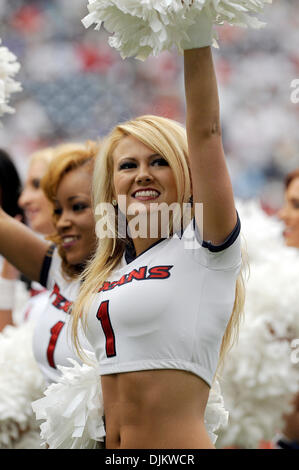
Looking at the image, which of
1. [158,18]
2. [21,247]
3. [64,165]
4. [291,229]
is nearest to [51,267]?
[21,247]

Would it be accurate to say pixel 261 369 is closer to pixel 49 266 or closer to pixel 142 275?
pixel 49 266

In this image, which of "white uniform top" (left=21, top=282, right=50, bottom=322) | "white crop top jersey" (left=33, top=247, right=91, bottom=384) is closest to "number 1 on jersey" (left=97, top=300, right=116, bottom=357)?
"white crop top jersey" (left=33, top=247, right=91, bottom=384)

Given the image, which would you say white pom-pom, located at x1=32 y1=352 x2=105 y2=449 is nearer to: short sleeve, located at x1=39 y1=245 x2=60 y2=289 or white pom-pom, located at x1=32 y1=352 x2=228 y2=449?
white pom-pom, located at x1=32 y1=352 x2=228 y2=449

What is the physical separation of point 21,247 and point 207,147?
3.27 feet

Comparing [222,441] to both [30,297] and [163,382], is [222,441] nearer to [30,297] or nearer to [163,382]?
[163,382]

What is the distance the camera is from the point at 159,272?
1.53m

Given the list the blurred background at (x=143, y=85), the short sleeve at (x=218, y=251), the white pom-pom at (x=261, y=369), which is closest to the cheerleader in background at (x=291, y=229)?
the white pom-pom at (x=261, y=369)

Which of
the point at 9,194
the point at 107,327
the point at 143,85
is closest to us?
the point at 107,327

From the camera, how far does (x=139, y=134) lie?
1.68 metres

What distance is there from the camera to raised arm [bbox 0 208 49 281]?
2184 mm

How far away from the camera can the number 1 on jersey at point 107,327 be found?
1.55m

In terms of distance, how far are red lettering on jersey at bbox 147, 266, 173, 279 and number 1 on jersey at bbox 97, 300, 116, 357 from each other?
0.41ft

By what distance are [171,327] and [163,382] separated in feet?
0.38
